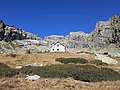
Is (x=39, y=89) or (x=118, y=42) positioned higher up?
(x=118, y=42)

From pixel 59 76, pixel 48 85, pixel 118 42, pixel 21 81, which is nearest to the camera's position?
pixel 48 85

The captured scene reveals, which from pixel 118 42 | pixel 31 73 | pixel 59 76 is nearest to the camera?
pixel 59 76

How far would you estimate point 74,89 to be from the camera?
19094 millimetres

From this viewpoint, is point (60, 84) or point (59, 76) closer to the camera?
point (60, 84)

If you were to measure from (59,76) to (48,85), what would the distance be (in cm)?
496

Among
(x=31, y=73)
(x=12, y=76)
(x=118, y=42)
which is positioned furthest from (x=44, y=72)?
(x=118, y=42)

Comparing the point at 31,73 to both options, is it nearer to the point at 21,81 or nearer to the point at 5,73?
the point at 5,73

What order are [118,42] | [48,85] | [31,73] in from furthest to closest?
[118,42]
[31,73]
[48,85]

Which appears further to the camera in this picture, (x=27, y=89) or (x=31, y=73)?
(x=31, y=73)

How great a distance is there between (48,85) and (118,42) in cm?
18377

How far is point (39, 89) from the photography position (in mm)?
18875

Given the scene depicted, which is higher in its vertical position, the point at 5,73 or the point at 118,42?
the point at 118,42

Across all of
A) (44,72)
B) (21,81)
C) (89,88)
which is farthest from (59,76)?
(89,88)

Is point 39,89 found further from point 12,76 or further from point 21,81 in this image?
point 12,76
